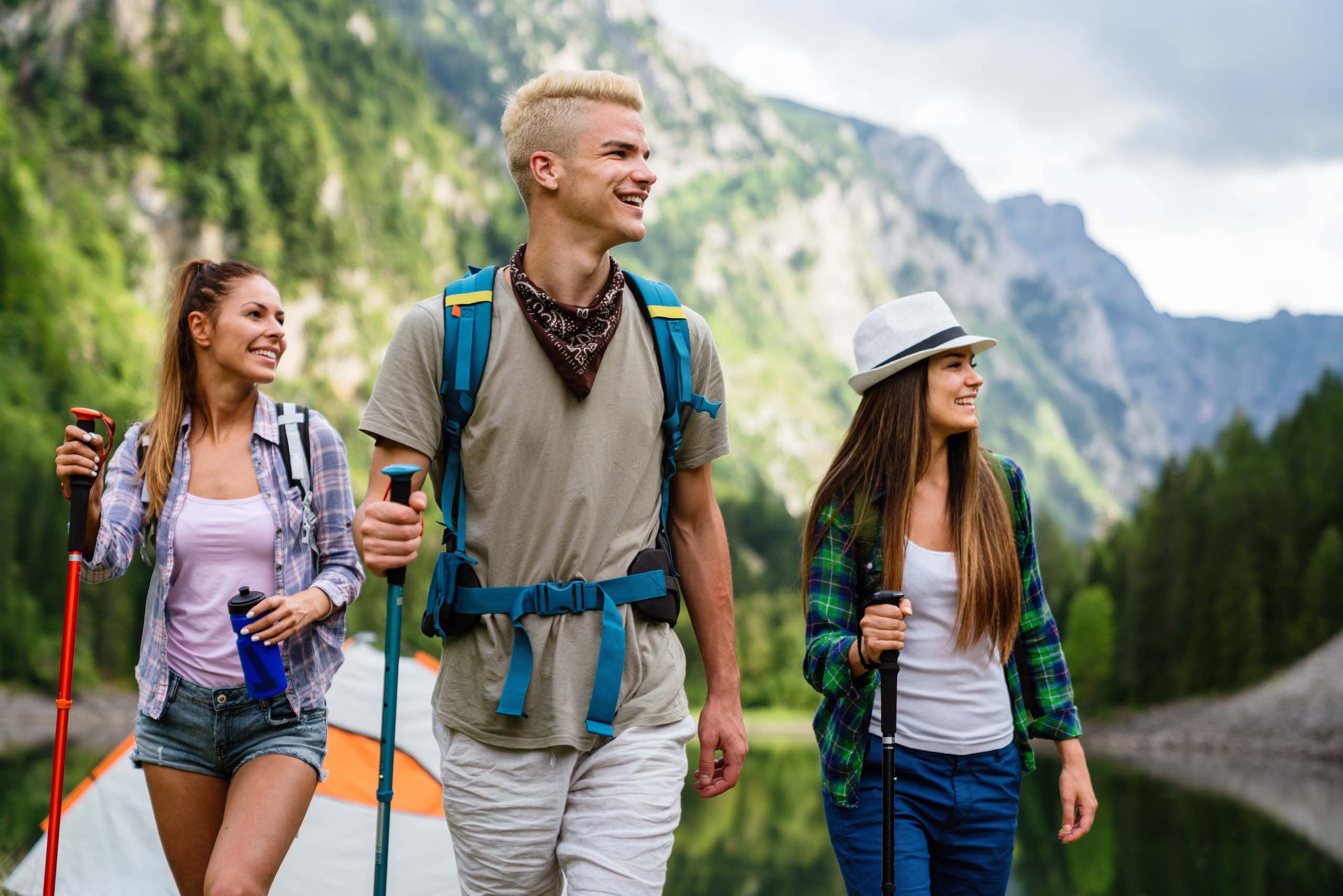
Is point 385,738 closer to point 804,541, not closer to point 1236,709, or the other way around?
point 804,541

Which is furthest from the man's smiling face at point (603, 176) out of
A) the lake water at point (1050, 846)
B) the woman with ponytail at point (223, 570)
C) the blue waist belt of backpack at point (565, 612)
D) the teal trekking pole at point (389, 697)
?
the lake water at point (1050, 846)

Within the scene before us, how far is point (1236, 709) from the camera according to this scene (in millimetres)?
68000

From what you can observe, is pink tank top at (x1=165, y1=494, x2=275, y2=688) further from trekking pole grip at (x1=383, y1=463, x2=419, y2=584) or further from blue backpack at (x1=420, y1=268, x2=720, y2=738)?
trekking pole grip at (x1=383, y1=463, x2=419, y2=584)

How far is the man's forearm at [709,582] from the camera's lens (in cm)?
411

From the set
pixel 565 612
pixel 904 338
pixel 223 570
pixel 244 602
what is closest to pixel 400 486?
pixel 565 612

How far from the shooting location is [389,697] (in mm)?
3656

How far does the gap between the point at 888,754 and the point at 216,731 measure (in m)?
2.05

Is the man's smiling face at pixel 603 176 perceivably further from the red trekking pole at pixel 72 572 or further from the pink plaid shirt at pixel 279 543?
the red trekking pole at pixel 72 572

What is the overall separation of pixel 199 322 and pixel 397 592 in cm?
157

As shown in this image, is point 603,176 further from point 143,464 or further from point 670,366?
point 143,464

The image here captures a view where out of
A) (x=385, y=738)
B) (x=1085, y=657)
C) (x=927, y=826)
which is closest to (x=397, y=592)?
(x=385, y=738)

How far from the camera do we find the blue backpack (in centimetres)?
360

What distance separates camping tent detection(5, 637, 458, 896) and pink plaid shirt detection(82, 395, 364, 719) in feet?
14.0

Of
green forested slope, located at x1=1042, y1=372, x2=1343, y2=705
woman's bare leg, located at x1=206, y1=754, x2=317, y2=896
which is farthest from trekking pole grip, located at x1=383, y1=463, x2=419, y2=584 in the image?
green forested slope, located at x1=1042, y1=372, x2=1343, y2=705
